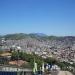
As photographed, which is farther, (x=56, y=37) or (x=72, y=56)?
(x=56, y=37)

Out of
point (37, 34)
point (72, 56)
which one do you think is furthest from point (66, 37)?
point (72, 56)

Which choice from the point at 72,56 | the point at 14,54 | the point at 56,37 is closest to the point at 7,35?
the point at 56,37

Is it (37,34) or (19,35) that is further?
(37,34)

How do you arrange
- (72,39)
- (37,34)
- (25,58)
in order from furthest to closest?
1. (37,34)
2. (72,39)
3. (25,58)

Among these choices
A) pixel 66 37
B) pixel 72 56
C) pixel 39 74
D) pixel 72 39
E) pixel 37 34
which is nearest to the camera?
pixel 39 74

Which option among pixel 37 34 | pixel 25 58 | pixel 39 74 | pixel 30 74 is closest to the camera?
pixel 39 74

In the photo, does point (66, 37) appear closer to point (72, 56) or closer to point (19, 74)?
point (72, 56)

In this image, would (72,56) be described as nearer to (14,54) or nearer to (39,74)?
(14,54)

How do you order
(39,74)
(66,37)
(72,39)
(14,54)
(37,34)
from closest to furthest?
(39,74), (14,54), (72,39), (66,37), (37,34)
